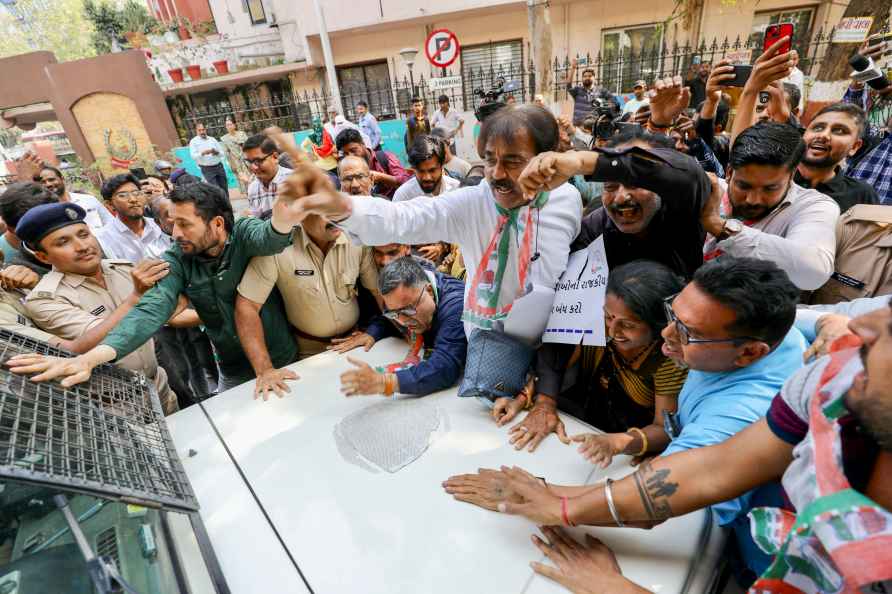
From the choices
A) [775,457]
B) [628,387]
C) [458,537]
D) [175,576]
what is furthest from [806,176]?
[175,576]

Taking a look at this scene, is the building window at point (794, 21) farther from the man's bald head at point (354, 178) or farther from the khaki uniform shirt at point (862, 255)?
the man's bald head at point (354, 178)

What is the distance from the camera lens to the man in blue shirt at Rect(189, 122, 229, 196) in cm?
844

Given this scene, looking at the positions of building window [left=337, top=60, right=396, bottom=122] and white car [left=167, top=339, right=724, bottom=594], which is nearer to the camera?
white car [left=167, top=339, right=724, bottom=594]

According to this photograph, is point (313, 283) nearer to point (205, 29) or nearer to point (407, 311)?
point (407, 311)

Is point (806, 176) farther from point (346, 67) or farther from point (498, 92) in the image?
point (346, 67)

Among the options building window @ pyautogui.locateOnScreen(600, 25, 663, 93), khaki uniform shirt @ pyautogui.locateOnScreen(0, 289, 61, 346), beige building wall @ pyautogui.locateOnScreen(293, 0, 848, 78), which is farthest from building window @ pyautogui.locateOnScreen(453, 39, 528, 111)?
khaki uniform shirt @ pyautogui.locateOnScreen(0, 289, 61, 346)

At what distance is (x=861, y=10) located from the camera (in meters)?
4.30

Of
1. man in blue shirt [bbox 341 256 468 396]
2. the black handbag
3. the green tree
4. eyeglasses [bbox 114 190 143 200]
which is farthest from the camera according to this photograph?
the green tree

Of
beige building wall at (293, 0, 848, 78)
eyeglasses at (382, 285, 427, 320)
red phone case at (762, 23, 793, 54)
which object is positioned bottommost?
eyeglasses at (382, 285, 427, 320)

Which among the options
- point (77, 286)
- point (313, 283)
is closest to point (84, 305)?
point (77, 286)

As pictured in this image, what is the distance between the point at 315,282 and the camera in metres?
2.21

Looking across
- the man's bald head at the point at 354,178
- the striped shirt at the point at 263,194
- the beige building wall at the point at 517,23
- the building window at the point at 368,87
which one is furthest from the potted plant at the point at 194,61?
the man's bald head at the point at 354,178

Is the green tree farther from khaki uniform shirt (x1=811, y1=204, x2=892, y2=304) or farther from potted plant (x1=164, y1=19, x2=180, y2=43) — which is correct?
khaki uniform shirt (x1=811, y1=204, x2=892, y2=304)

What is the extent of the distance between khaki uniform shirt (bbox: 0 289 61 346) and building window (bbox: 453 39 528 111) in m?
11.0
